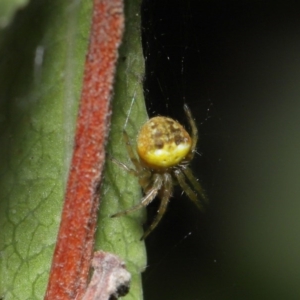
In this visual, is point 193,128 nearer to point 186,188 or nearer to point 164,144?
point 164,144

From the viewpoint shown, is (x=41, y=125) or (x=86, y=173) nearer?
(x=86, y=173)

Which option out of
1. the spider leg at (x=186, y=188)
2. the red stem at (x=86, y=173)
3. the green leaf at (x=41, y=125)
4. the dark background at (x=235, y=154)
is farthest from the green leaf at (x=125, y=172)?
the spider leg at (x=186, y=188)

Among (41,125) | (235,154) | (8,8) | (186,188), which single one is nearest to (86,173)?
(41,125)

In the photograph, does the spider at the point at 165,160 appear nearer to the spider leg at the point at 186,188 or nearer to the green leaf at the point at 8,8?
the spider leg at the point at 186,188

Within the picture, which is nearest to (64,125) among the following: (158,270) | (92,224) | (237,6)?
(92,224)

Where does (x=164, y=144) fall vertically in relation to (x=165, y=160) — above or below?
above

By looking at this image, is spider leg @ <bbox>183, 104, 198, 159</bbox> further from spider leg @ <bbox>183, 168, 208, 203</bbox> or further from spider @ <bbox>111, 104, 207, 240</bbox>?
spider leg @ <bbox>183, 168, 208, 203</bbox>

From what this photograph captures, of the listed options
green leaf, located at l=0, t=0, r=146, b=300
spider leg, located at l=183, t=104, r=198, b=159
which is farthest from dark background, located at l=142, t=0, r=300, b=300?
green leaf, located at l=0, t=0, r=146, b=300
